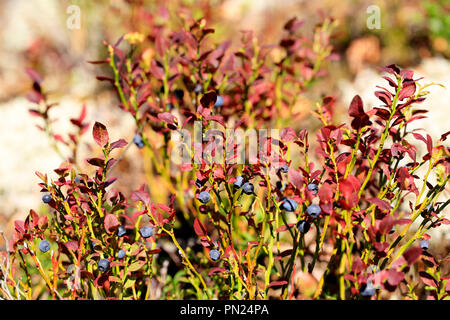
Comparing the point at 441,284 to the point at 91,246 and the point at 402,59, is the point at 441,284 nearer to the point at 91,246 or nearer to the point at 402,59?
the point at 91,246

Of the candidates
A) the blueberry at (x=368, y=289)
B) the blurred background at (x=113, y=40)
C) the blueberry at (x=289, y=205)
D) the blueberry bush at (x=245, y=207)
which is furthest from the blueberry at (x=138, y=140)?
the blueberry at (x=368, y=289)

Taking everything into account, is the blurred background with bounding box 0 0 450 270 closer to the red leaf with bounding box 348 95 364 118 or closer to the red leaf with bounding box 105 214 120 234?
the red leaf with bounding box 348 95 364 118

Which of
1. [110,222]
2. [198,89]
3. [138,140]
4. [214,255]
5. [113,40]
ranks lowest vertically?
[214,255]

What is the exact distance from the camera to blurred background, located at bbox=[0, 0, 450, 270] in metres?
2.41

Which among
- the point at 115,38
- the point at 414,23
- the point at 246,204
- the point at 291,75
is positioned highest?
the point at 115,38

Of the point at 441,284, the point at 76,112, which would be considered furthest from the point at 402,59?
the point at 76,112

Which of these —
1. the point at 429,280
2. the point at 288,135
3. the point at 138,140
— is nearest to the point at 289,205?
the point at 288,135

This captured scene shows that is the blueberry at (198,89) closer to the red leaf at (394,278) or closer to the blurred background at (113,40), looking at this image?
the blurred background at (113,40)

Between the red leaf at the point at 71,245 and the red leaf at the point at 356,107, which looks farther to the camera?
the red leaf at the point at 71,245

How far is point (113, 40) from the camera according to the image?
3.50 metres

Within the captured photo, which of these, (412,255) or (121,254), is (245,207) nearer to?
(121,254)

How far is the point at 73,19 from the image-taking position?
344cm

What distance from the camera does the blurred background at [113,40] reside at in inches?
95.0
